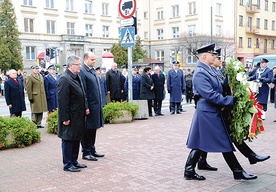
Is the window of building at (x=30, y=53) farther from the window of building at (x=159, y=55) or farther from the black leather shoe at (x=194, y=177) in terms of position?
the black leather shoe at (x=194, y=177)

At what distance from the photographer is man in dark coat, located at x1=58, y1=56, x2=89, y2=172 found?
5723 millimetres

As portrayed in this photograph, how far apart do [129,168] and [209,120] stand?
1.80 meters

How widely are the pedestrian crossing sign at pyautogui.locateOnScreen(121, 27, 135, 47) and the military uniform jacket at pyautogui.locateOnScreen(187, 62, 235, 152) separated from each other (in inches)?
233

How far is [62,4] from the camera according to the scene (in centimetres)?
4609

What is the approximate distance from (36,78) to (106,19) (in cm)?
4174

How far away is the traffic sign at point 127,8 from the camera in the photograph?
421 inches

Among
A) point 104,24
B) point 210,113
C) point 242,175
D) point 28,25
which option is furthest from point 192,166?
point 104,24

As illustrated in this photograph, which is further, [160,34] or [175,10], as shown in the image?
[160,34]

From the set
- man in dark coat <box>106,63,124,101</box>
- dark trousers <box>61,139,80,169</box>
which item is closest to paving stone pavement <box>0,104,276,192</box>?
dark trousers <box>61,139,80,169</box>

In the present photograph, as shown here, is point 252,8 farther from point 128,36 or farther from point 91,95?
point 91,95

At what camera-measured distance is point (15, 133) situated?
7.72 metres

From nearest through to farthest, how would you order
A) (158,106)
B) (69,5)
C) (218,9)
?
(158,106) < (69,5) < (218,9)

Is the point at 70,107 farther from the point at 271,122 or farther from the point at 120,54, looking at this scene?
the point at 120,54

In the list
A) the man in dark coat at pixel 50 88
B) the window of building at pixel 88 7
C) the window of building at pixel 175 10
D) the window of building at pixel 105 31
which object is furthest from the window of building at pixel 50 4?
the man in dark coat at pixel 50 88
